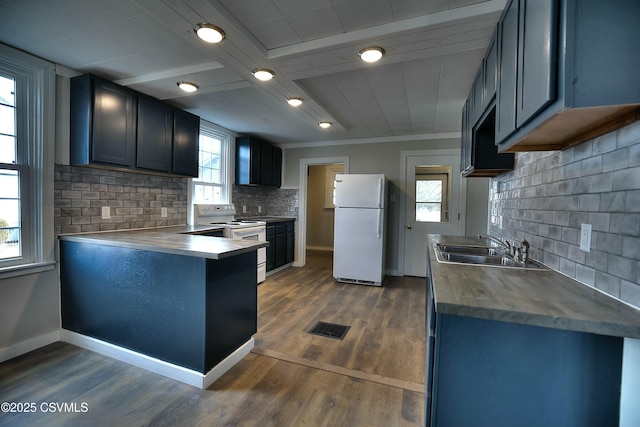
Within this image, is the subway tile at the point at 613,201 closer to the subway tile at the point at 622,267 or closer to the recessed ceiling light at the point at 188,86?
the subway tile at the point at 622,267

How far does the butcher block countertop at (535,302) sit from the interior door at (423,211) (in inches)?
127

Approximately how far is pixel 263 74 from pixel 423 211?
3303mm

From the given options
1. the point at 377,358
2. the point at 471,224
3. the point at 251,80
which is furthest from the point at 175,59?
the point at 471,224

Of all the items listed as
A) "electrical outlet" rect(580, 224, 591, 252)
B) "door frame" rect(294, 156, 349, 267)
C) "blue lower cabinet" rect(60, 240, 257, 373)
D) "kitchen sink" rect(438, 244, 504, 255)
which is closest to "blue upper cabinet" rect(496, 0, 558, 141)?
"electrical outlet" rect(580, 224, 591, 252)

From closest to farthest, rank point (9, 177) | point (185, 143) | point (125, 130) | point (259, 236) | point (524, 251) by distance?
1. point (524, 251)
2. point (9, 177)
3. point (125, 130)
4. point (185, 143)
5. point (259, 236)

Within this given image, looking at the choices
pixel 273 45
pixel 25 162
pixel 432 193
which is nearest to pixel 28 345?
pixel 25 162

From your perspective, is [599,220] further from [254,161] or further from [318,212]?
[318,212]

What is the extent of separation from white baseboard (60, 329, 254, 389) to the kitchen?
12.5 inches

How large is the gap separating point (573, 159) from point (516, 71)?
1.58 ft

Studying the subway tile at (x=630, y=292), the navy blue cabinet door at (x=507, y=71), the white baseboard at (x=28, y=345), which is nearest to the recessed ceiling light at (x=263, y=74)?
the navy blue cabinet door at (x=507, y=71)

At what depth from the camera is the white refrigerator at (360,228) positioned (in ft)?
13.4

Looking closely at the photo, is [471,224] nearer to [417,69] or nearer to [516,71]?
[417,69]

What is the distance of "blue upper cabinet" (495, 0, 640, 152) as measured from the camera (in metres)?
0.82

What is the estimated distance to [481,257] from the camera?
199 centimetres
